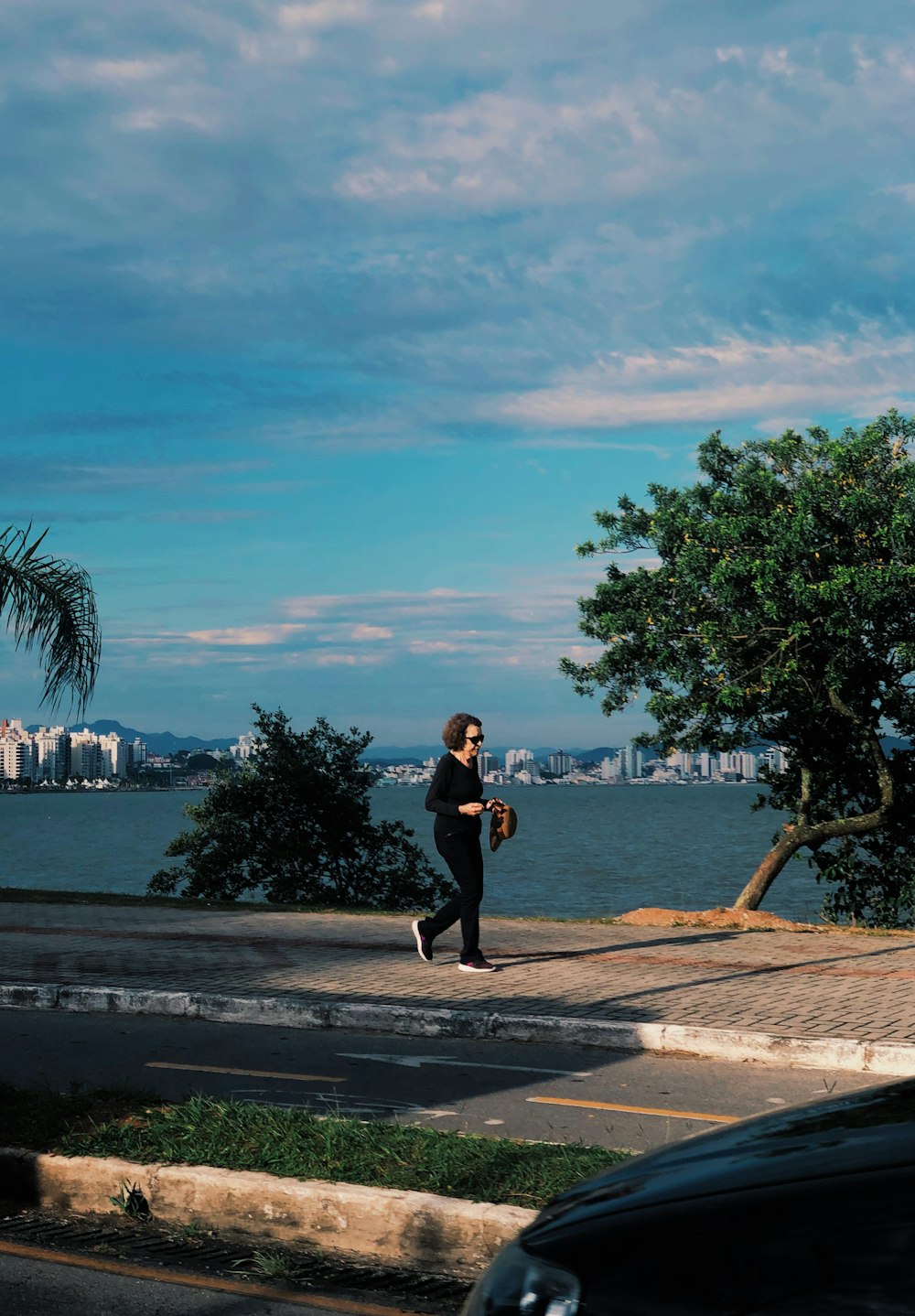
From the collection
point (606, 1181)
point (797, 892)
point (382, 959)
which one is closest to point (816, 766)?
point (382, 959)

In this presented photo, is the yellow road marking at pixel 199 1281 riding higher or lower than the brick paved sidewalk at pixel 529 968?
lower

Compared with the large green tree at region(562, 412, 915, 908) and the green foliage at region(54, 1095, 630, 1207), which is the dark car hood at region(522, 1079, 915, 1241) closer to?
the green foliage at region(54, 1095, 630, 1207)

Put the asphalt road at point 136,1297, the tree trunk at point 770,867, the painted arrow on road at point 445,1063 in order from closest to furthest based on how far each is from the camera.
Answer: the asphalt road at point 136,1297
the painted arrow on road at point 445,1063
the tree trunk at point 770,867

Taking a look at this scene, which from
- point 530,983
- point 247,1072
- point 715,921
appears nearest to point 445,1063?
point 247,1072

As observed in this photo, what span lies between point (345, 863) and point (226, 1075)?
20.8 meters

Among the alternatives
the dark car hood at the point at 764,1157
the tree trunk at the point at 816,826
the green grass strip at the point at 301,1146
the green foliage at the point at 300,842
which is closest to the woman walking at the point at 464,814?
the green grass strip at the point at 301,1146

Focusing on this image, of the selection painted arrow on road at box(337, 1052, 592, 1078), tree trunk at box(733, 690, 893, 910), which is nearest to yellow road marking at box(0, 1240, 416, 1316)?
painted arrow on road at box(337, 1052, 592, 1078)

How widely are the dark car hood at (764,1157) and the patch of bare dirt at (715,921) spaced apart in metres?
12.2

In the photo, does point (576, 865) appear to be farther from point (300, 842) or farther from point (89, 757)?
point (89, 757)

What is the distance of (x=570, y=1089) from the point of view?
7.26 m

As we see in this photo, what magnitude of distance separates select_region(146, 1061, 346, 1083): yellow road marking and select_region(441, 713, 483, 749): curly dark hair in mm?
3635

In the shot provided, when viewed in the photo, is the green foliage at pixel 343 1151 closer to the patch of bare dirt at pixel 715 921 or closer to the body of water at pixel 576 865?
the patch of bare dirt at pixel 715 921

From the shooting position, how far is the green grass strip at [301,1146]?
4.96 meters

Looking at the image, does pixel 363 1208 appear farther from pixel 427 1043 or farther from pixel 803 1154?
pixel 427 1043
